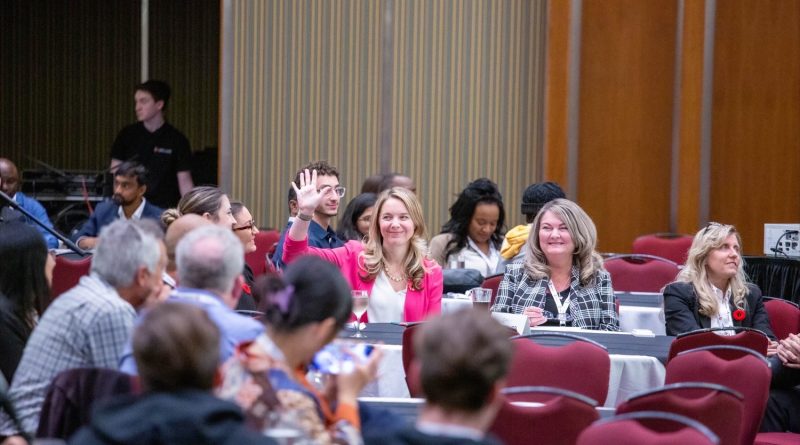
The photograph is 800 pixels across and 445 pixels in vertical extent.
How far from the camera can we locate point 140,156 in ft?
31.5

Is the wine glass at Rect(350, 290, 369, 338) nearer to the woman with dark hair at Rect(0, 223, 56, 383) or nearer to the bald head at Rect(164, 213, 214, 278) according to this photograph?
the bald head at Rect(164, 213, 214, 278)

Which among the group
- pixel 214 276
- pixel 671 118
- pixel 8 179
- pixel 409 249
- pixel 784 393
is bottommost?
pixel 784 393

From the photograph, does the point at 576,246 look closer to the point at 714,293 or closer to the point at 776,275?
the point at 714,293

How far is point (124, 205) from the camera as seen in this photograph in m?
7.94

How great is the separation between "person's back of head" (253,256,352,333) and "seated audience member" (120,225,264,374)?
1.62 feet

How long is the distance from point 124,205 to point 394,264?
2.96 m

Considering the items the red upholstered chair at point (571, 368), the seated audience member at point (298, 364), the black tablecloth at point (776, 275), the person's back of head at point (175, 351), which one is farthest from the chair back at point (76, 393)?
the black tablecloth at point (776, 275)

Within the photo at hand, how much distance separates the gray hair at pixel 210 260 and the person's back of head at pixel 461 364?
3.54ft

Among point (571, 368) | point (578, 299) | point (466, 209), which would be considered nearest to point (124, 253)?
point (571, 368)

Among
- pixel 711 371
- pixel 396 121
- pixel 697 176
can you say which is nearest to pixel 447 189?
pixel 396 121

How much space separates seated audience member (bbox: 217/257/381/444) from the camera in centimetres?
260

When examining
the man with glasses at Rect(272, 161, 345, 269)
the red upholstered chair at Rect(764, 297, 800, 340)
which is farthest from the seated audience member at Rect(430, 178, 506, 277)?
A: the red upholstered chair at Rect(764, 297, 800, 340)

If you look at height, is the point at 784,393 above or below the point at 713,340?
below

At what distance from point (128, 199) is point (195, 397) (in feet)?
19.1
